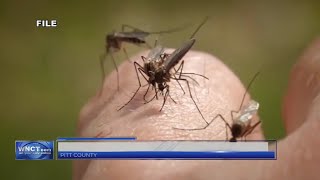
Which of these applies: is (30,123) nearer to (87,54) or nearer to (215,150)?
(87,54)

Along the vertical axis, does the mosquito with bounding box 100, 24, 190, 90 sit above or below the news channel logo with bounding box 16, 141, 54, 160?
above

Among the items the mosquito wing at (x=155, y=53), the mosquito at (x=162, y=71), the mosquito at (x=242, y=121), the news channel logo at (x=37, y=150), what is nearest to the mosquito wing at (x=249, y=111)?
the mosquito at (x=242, y=121)

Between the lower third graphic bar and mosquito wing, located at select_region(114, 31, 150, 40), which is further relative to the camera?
mosquito wing, located at select_region(114, 31, 150, 40)

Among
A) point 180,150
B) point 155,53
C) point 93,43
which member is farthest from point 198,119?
point 93,43

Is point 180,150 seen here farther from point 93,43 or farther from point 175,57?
point 93,43

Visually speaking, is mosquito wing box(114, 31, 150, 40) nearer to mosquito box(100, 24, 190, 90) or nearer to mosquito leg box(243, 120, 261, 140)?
mosquito box(100, 24, 190, 90)

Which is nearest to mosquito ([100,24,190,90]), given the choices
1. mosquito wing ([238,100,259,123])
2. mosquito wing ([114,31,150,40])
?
mosquito wing ([114,31,150,40])

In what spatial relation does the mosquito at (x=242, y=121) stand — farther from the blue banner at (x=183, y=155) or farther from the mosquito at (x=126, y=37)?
the mosquito at (x=126, y=37)
